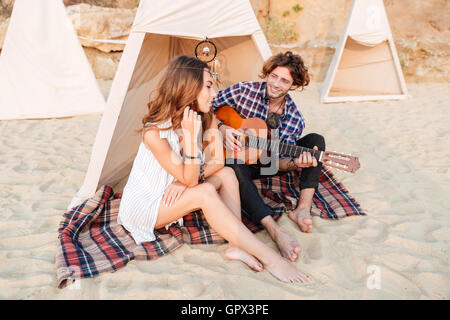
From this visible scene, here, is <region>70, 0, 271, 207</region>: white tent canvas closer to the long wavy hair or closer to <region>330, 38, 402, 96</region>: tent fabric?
the long wavy hair

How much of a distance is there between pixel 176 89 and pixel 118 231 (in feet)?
3.15

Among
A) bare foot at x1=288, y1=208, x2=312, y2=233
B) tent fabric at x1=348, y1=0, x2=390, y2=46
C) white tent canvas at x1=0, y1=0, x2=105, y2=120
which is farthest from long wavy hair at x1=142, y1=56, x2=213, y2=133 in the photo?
tent fabric at x1=348, y1=0, x2=390, y2=46

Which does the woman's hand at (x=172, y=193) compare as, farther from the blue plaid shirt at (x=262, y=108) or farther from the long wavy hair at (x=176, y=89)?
the blue plaid shirt at (x=262, y=108)

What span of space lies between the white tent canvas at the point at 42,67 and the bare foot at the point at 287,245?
13.4 feet

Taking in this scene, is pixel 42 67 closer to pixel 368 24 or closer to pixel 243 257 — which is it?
pixel 243 257

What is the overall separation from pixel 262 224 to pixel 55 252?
127 centimetres

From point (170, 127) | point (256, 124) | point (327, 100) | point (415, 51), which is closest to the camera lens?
point (170, 127)

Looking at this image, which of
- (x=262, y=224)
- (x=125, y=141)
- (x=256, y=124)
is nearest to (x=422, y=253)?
(x=262, y=224)

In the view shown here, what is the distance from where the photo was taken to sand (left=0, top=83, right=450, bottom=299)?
66.4 inches

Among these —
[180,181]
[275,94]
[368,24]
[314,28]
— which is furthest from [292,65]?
[314,28]

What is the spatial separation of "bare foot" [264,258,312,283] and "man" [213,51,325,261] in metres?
0.14

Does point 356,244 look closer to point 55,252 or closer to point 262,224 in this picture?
point 262,224

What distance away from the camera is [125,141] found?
295 cm

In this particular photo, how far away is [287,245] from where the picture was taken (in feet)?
6.42
